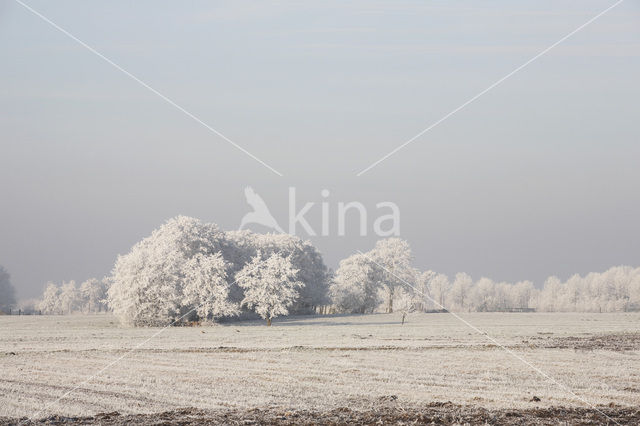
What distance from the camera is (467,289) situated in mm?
176750

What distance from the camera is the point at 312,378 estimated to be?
25344 mm

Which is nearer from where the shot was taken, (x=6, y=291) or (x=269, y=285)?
(x=269, y=285)

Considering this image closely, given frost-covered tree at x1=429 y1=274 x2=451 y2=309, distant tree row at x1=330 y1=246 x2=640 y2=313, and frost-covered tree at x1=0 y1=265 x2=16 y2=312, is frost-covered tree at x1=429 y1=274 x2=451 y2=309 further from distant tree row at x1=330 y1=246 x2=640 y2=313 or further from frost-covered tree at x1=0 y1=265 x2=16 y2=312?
frost-covered tree at x1=0 y1=265 x2=16 y2=312

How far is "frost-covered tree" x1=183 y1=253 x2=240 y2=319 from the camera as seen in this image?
6694 centimetres

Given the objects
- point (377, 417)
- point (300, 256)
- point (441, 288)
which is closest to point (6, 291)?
point (300, 256)

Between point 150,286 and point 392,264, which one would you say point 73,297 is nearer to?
point 392,264

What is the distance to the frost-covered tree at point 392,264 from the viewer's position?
112 meters

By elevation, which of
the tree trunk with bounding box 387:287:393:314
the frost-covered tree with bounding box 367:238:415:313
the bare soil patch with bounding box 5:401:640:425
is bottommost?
the bare soil patch with bounding box 5:401:640:425

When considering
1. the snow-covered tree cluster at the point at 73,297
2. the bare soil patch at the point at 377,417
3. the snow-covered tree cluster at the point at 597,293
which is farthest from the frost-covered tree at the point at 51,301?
the bare soil patch at the point at 377,417

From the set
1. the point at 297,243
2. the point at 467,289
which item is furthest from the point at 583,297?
the point at 297,243

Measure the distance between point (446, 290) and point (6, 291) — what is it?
10249 centimetres

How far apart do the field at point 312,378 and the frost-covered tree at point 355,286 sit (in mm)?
67822

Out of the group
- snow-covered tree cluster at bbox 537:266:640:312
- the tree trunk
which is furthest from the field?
snow-covered tree cluster at bbox 537:266:640:312

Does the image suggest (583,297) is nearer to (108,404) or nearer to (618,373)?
(618,373)
